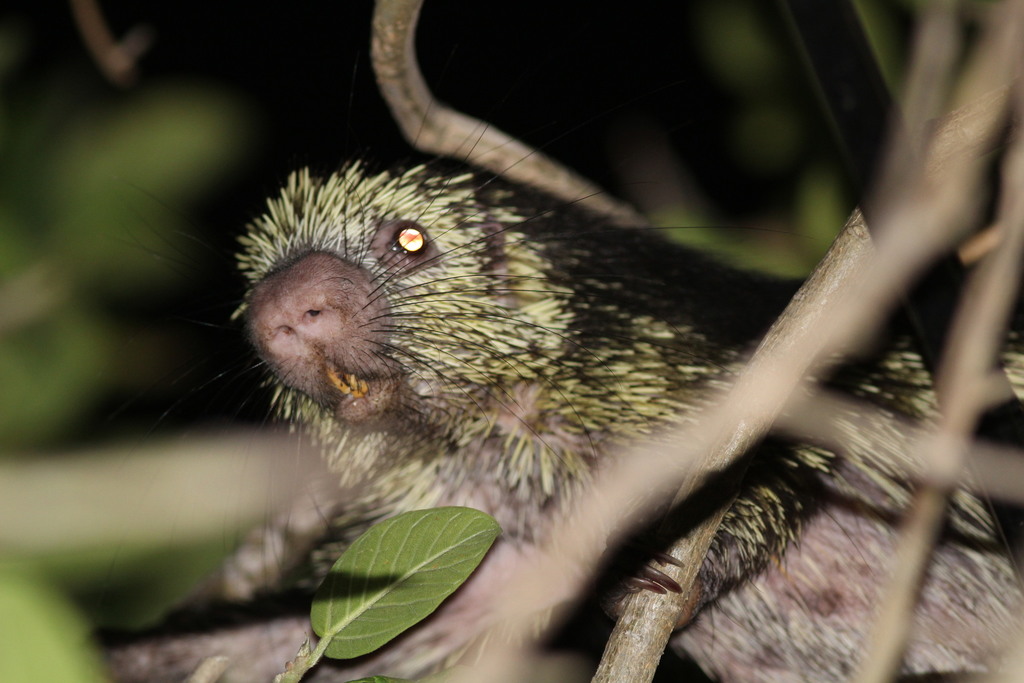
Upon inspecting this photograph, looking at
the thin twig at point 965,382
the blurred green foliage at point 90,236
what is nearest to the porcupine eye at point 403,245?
the blurred green foliage at point 90,236

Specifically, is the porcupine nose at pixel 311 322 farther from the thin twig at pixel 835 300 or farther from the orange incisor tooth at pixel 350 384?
the thin twig at pixel 835 300

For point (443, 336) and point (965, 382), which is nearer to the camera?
point (965, 382)

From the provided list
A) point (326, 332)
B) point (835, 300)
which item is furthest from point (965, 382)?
point (326, 332)

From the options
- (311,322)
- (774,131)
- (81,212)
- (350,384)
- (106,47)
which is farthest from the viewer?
(774,131)

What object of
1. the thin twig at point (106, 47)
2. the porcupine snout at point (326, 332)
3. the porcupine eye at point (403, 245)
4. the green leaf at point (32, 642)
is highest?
the thin twig at point (106, 47)

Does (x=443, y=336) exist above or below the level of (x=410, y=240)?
below

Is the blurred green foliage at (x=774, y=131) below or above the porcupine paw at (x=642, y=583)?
above

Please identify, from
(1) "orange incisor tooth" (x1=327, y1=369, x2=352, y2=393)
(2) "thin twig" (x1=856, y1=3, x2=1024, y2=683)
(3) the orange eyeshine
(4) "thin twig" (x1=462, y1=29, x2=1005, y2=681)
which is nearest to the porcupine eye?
(3) the orange eyeshine

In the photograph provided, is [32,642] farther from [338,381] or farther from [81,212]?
[81,212]
